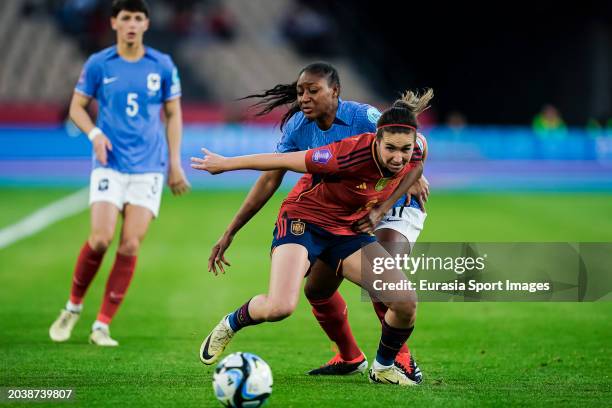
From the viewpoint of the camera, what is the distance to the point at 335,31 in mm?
36188

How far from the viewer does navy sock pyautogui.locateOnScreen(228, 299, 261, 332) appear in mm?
Result: 6664

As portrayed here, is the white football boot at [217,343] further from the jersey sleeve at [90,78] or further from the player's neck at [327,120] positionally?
the jersey sleeve at [90,78]

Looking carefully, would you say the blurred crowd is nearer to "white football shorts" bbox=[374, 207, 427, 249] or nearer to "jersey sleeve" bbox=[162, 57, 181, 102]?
"jersey sleeve" bbox=[162, 57, 181, 102]

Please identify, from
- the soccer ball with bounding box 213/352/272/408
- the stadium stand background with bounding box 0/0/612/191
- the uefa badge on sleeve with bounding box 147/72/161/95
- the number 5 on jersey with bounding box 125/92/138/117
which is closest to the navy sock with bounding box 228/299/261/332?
the soccer ball with bounding box 213/352/272/408

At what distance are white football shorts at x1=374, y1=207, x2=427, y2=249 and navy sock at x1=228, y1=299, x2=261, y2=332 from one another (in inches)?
48.2

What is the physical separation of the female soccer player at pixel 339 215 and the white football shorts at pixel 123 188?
6.91 feet

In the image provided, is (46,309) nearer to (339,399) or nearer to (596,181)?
(339,399)

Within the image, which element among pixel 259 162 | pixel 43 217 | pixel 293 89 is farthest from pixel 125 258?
pixel 43 217

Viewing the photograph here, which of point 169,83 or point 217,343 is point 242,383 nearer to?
point 217,343

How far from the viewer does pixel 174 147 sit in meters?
8.92

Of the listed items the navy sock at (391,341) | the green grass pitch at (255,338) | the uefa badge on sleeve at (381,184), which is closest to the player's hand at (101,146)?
the green grass pitch at (255,338)

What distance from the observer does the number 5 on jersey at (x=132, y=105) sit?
873 cm

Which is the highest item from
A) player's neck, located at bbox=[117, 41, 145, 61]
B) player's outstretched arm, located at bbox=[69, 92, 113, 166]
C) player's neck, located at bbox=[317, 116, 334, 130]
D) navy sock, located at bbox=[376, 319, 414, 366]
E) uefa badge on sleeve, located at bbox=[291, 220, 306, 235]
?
player's neck, located at bbox=[117, 41, 145, 61]

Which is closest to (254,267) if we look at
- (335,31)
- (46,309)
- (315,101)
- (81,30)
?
(46,309)
